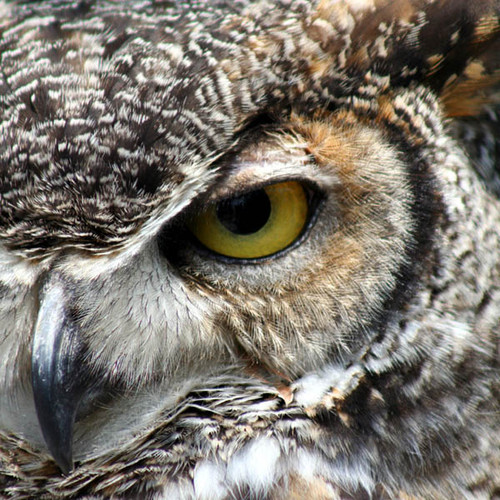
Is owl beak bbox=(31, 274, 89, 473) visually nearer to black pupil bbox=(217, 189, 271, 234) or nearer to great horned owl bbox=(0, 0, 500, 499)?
great horned owl bbox=(0, 0, 500, 499)

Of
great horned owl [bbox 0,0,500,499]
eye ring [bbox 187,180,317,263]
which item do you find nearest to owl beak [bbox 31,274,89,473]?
great horned owl [bbox 0,0,500,499]

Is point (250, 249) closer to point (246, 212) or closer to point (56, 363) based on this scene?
point (246, 212)

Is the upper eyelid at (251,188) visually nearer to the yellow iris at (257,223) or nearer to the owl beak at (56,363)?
the yellow iris at (257,223)

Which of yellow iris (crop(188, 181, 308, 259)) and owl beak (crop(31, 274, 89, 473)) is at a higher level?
yellow iris (crop(188, 181, 308, 259))

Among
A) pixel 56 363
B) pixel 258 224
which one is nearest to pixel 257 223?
pixel 258 224

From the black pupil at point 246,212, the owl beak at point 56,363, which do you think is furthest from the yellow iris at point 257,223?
the owl beak at point 56,363

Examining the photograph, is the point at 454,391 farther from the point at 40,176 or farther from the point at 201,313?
the point at 40,176
